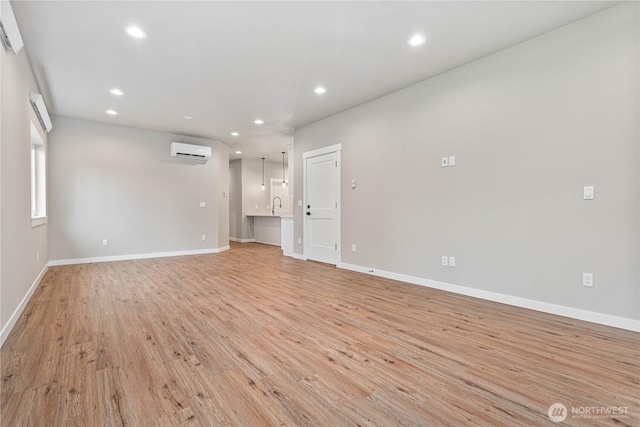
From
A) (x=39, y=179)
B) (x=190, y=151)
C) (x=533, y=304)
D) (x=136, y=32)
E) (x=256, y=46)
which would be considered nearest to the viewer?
(x=136, y=32)

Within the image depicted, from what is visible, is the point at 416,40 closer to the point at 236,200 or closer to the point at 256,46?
the point at 256,46

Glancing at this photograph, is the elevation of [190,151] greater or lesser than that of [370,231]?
greater

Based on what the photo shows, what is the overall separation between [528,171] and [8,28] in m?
4.55

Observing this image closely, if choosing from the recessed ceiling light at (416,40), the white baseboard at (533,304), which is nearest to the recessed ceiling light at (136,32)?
the recessed ceiling light at (416,40)

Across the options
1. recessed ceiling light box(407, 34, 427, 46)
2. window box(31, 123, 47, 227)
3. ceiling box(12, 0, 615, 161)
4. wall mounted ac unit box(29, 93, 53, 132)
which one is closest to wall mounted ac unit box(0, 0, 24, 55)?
ceiling box(12, 0, 615, 161)

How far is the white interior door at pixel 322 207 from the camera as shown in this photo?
18.1 feet

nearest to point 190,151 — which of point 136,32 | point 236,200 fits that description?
point 236,200

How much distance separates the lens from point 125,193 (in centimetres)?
623

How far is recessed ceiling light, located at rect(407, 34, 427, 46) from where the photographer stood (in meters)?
2.99

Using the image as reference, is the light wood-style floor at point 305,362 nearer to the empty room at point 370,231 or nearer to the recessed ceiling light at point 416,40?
the empty room at point 370,231

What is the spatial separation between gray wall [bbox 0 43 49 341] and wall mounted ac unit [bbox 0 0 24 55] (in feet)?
0.27

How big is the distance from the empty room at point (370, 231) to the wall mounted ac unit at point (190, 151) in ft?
3.57

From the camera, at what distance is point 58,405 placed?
5.04 feet

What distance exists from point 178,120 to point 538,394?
20.6ft
